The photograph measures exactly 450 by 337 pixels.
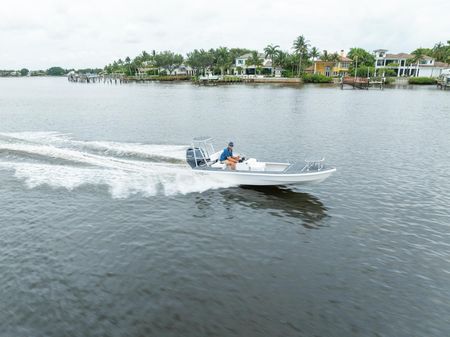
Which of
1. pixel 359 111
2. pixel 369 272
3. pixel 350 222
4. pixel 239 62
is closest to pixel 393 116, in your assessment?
pixel 359 111

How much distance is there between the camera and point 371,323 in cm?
1209

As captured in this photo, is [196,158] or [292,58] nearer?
[196,158]

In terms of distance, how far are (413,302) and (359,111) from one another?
55293 millimetres

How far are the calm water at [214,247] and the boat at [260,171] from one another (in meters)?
0.87

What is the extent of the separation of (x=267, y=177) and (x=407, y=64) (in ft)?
484

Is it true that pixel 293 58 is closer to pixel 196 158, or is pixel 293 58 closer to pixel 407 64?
pixel 407 64

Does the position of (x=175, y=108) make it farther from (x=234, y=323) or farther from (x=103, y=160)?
(x=234, y=323)

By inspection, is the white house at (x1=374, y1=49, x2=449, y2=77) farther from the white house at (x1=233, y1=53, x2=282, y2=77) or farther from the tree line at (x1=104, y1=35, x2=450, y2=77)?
the white house at (x1=233, y1=53, x2=282, y2=77)

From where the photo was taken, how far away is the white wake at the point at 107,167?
79.3ft

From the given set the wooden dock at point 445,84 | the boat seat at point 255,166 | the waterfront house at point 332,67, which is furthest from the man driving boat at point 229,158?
the waterfront house at point 332,67

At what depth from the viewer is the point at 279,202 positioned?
870 inches

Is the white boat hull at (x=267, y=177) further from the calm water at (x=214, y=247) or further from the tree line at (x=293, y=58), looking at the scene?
the tree line at (x=293, y=58)

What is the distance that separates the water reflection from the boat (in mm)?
703

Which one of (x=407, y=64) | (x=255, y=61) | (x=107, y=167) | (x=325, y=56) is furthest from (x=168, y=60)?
(x=107, y=167)
